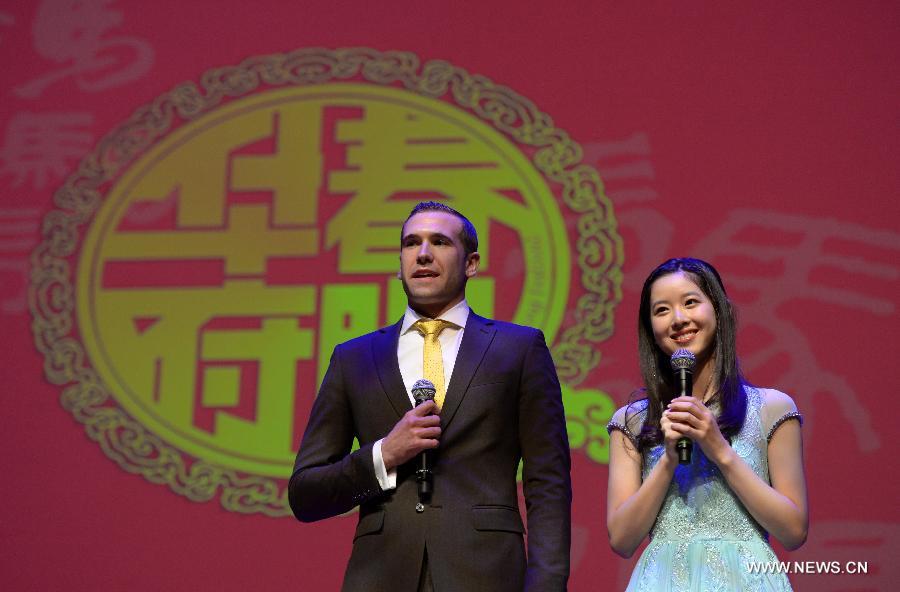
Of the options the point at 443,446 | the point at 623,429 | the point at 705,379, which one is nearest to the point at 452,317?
the point at 443,446

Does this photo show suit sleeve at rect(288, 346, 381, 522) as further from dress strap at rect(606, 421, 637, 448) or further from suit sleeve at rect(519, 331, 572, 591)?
dress strap at rect(606, 421, 637, 448)

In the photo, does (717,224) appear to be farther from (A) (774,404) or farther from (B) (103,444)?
(B) (103,444)

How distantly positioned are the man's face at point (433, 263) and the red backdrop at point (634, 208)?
1104 millimetres

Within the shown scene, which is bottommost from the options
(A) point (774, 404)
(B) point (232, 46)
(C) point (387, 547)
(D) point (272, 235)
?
(C) point (387, 547)

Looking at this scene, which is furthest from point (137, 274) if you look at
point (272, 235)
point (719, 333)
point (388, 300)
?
point (719, 333)

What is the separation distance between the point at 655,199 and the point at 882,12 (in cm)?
95

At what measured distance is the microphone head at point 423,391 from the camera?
2.27 meters

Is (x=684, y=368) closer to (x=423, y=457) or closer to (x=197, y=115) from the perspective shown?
(x=423, y=457)

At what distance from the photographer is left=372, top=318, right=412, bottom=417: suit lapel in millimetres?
2373

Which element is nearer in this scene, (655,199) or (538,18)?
(655,199)

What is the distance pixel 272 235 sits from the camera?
3801mm

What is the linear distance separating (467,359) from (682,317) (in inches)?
17.6

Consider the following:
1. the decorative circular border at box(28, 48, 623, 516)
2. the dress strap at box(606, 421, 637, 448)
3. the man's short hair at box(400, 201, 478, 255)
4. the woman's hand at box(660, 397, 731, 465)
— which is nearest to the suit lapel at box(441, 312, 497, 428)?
the man's short hair at box(400, 201, 478, 255)

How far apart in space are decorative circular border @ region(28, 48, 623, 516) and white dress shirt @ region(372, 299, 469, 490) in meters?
1.08
